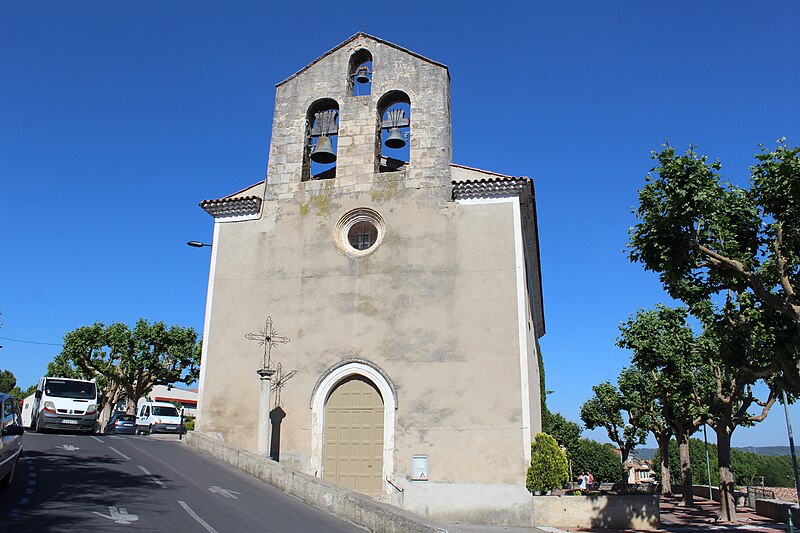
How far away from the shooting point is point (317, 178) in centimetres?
1958

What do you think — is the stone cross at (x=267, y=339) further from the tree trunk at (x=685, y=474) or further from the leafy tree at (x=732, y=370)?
the tree trunk at (x=685, y=474)

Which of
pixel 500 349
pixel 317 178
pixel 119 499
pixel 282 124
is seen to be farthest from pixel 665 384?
pixel 119 499

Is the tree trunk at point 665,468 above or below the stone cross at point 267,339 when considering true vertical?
below

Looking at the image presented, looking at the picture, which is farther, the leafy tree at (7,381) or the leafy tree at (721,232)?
the leafy tree at (7,381)

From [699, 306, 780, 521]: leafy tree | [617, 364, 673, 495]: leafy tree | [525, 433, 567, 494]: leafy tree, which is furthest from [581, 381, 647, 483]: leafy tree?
[525, 433, 567, 494]: leafy tree

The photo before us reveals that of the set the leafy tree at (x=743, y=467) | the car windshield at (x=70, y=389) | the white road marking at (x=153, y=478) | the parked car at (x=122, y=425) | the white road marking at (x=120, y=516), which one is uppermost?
the car windshield at (x=70, y=389)

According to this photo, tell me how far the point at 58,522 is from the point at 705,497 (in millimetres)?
34682

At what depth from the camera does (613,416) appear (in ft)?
118

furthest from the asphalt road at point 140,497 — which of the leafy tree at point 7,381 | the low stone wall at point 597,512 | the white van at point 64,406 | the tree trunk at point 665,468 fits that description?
the leafy tree at point 7,381

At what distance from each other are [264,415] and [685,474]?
21.0 meters

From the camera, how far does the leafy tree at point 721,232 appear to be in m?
11.1

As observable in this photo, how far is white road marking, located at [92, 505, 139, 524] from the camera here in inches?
336

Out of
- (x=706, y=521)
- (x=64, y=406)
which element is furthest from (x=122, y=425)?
(x=706, y=521)

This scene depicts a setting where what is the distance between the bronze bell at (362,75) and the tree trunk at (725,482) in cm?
1628
